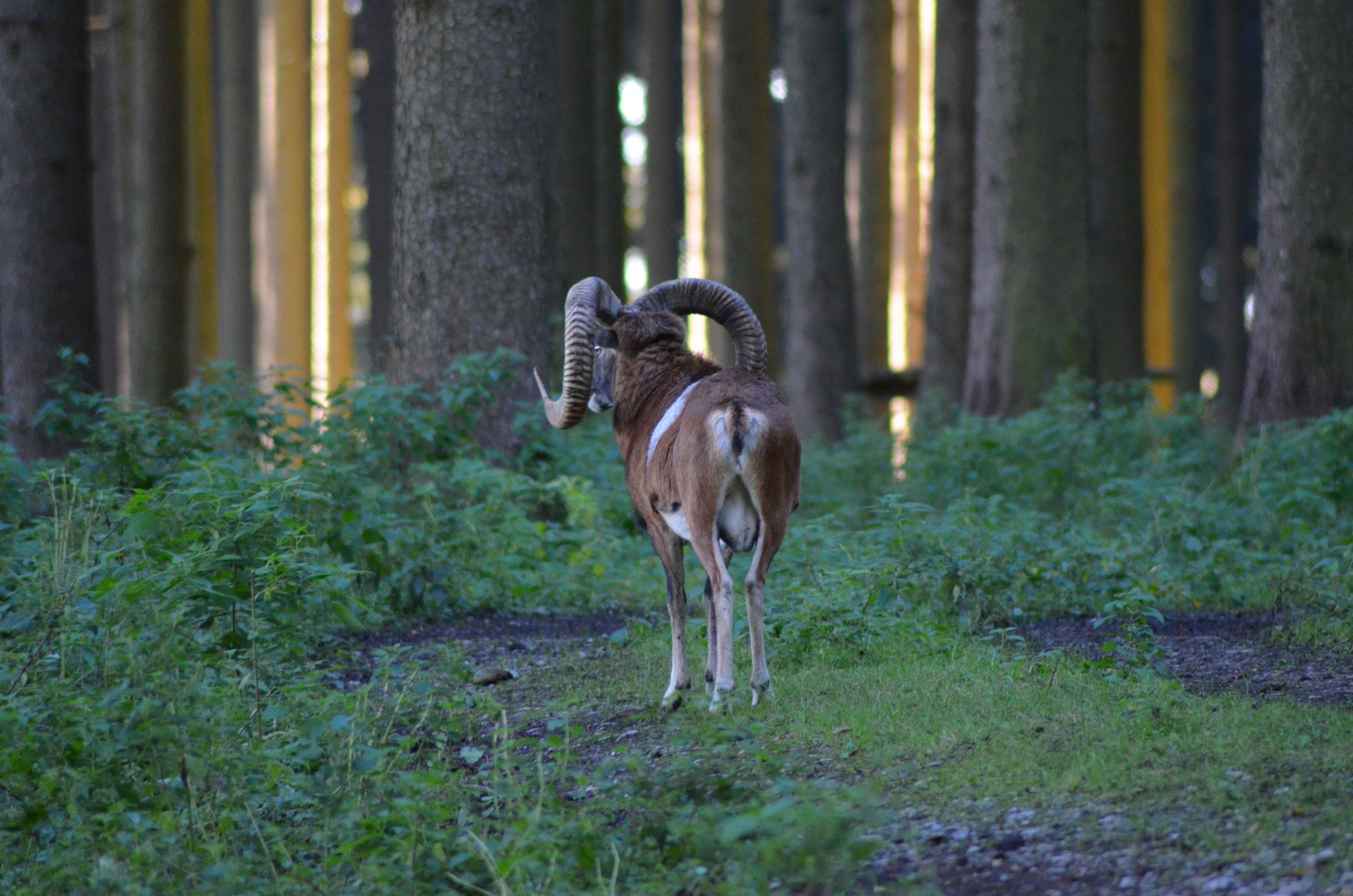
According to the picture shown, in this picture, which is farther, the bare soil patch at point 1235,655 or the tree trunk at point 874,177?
the tree trunk at point 874,177

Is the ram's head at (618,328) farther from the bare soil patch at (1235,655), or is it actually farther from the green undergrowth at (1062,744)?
the bare soil patch at (1235,655)

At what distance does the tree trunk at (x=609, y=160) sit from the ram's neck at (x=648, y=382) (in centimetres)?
1356

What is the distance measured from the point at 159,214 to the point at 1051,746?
1654 centimetres

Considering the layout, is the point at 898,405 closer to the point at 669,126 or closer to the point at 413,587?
the point at 669,126

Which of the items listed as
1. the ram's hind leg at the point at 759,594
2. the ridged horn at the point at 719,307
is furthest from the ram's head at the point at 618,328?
the ram's hind leg at the point at 759,594

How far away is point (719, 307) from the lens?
7.61 m

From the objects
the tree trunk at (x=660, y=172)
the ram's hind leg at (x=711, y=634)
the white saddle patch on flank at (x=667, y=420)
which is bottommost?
the ram's hind leg at (x=711, y=634)

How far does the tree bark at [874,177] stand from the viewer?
26234mm

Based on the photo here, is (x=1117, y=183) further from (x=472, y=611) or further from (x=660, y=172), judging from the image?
(x=472, y=611)

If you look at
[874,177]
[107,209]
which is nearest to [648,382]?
[874,177]

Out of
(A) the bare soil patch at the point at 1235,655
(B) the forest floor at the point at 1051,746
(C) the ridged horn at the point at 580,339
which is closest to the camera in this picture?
(B) the forest floor at the point at 1051,746

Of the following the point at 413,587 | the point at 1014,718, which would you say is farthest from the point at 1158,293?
the point at 1014,718

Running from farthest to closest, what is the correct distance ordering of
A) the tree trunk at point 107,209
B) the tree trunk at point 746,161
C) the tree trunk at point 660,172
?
the tree trunk at point 107,209, the tree trunk at point 660,172, the tree trunk at point 746,161

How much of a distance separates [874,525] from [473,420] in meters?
3.32
